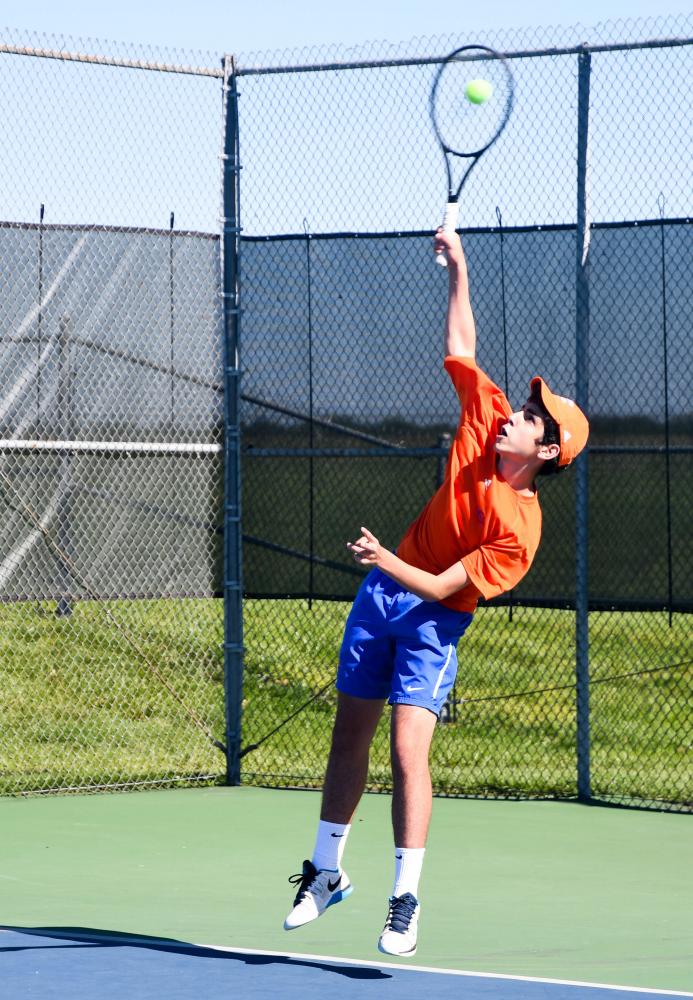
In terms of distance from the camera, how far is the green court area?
5332 millimetres

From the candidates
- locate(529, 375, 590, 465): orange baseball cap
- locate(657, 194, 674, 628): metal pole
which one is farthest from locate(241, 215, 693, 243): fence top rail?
locate(529, 375, 590, 465): orange baseball cap

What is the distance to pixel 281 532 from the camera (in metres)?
8.66

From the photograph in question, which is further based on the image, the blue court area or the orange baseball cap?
the orange baseball cap

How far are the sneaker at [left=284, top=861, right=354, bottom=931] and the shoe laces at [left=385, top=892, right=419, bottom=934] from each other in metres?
0.29

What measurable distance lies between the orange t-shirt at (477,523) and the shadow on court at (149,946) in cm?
110

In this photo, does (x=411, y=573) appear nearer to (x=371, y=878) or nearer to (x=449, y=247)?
(x=449, y=247)

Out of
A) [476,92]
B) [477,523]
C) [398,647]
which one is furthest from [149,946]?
[476,92]

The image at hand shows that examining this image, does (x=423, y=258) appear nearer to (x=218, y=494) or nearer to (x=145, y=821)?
(x=218, y=494)

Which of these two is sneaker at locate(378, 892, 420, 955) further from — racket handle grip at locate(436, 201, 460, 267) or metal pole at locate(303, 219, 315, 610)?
metal pole at locate(303, 219, 315, 610)

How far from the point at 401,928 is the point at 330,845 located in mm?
454

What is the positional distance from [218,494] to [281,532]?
0.38m

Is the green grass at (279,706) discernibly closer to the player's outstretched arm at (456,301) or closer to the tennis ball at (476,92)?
the tennis ball at (476,92)

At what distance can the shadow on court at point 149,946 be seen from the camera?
4.98 meters

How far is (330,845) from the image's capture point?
525 centimetres
